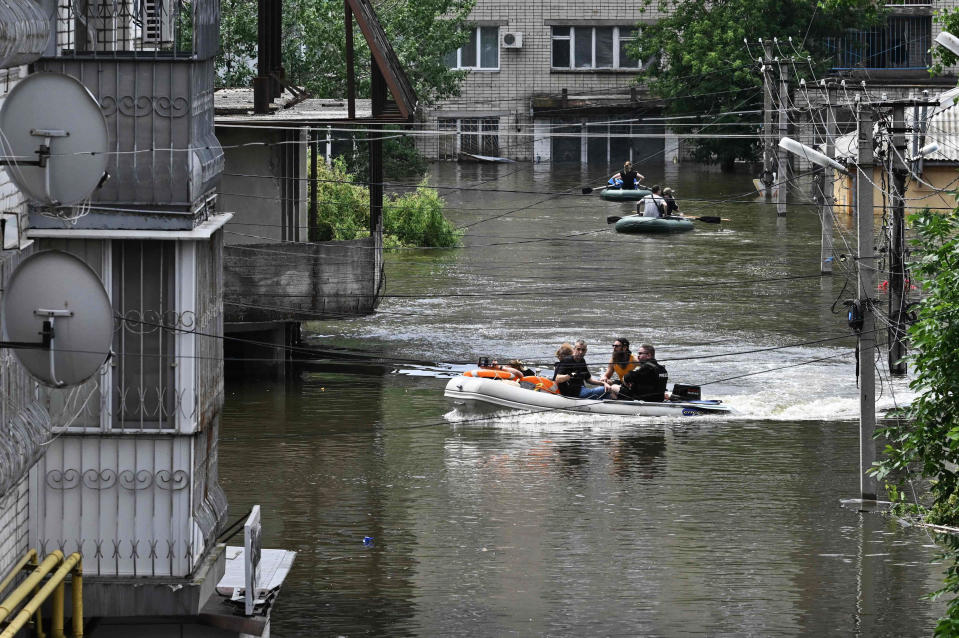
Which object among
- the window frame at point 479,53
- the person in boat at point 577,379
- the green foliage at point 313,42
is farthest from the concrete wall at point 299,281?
the window frame at point 479,53

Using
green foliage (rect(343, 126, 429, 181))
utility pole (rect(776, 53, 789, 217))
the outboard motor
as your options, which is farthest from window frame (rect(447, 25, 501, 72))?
the outboard motor

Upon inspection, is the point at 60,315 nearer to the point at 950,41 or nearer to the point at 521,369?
the point at 950,41

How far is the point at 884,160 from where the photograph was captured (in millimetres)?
24328

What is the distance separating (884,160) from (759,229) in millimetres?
25252

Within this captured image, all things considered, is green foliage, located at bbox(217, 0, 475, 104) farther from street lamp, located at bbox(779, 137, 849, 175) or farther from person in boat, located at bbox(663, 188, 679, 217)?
street lamp, located at bbox(779, 137, 849, 175)

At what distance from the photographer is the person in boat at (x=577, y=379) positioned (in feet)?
89.0

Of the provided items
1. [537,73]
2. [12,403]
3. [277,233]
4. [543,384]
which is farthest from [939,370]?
[537,73]

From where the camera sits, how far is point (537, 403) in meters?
27.0

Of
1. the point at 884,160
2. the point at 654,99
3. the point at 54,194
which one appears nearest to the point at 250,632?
the point at 54,194

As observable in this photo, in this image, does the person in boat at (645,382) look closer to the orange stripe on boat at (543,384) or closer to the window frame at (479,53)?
the orange stripe on boat at (543,384)

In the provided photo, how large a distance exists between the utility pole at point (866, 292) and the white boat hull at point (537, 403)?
6.02 meters

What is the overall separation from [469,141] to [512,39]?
4.47 m

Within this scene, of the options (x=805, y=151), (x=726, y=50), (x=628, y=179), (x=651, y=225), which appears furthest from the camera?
(x=726, y=50)

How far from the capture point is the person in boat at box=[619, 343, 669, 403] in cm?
2706
